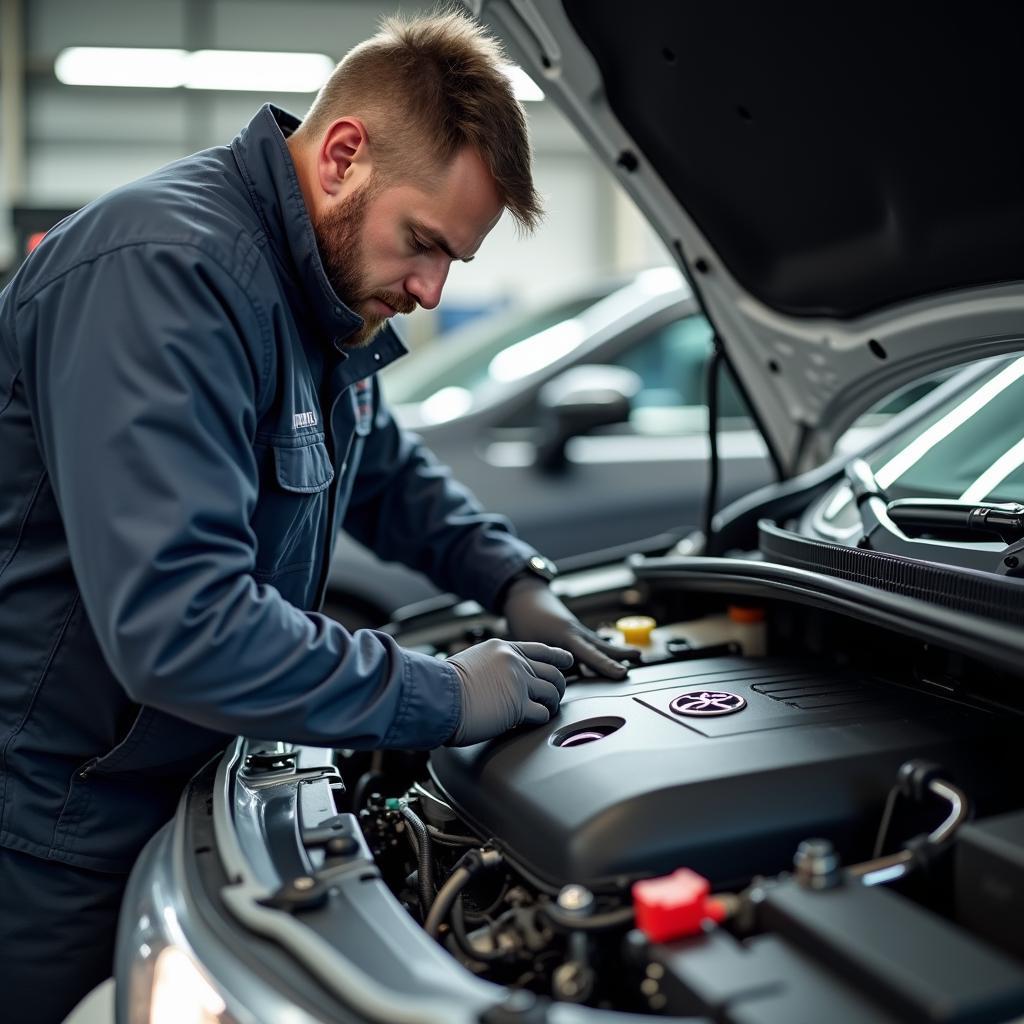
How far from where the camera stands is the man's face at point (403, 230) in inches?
58.6

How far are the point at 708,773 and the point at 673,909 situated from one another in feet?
0.85

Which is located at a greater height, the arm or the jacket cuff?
the arm

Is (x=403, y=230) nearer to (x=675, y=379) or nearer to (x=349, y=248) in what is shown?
(x=349, y=248)

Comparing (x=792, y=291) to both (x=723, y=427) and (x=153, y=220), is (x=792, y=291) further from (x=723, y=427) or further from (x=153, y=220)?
(x=723, y=427)

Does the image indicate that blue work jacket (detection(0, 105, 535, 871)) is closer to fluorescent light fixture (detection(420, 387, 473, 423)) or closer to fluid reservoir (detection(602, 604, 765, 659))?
fluid reservoir (detection(602, 604, 765, 659))

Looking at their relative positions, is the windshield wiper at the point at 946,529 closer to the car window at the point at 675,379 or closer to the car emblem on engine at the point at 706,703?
the car emblem on engine at the point at 706,703

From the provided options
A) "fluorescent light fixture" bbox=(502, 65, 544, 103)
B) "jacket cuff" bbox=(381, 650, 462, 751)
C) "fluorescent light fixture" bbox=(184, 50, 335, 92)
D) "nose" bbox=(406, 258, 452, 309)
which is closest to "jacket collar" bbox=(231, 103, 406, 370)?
"nose" bbox=(406, 258, 452, 309)

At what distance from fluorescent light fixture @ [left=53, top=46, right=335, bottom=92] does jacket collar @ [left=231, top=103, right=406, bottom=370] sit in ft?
27.2

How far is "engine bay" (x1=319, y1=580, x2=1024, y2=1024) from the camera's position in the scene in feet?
3.11

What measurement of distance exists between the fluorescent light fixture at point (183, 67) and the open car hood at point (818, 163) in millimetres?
8015

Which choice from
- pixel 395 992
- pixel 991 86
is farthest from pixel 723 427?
pixel 395 992

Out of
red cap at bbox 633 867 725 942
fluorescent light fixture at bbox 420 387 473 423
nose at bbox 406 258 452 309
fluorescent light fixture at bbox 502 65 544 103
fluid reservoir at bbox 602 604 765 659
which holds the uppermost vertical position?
fluorescent light fixture at bbox 502 65 544 103

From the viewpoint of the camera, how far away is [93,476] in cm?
119

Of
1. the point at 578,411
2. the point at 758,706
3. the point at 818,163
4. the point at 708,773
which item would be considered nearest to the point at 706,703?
the point at 758,706
